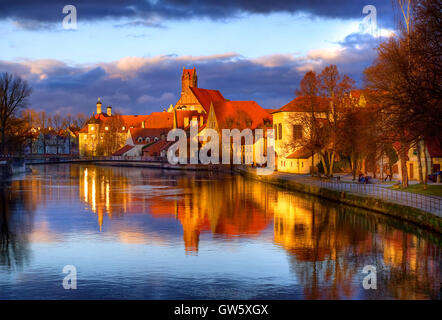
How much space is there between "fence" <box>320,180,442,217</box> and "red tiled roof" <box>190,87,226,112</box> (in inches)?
4294

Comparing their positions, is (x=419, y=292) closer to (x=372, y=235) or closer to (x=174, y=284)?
(x=174, y=284)

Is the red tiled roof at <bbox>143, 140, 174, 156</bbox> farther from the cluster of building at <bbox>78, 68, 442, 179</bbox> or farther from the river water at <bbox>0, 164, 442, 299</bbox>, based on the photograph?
the river water at <bbox>0, 164, 442, 299</bbox>

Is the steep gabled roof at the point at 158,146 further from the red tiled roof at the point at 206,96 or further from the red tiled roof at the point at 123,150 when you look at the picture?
the red tiled roof at the point at 206,96

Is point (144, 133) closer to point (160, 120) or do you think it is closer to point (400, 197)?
point (160, 120)

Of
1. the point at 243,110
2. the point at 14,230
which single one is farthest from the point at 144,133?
the point at 14,230

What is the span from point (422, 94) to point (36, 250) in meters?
19.3

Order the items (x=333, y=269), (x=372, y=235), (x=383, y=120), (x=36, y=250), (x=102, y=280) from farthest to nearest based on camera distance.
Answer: (x=383, y=120)
(x=372, y=235)
(x=36, y=250)
(x=333, y=269)
(x=102, y=280)

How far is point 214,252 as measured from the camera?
24.5 m

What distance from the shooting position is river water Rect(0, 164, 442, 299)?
18109 millimetres

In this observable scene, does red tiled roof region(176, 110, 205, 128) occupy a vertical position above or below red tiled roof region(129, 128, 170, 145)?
above

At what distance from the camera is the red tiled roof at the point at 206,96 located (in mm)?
160875

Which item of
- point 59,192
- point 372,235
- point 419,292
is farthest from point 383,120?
point 59,192

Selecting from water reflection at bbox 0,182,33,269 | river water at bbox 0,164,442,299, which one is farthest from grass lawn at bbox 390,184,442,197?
water reflection at bbox 0,182,33,269
